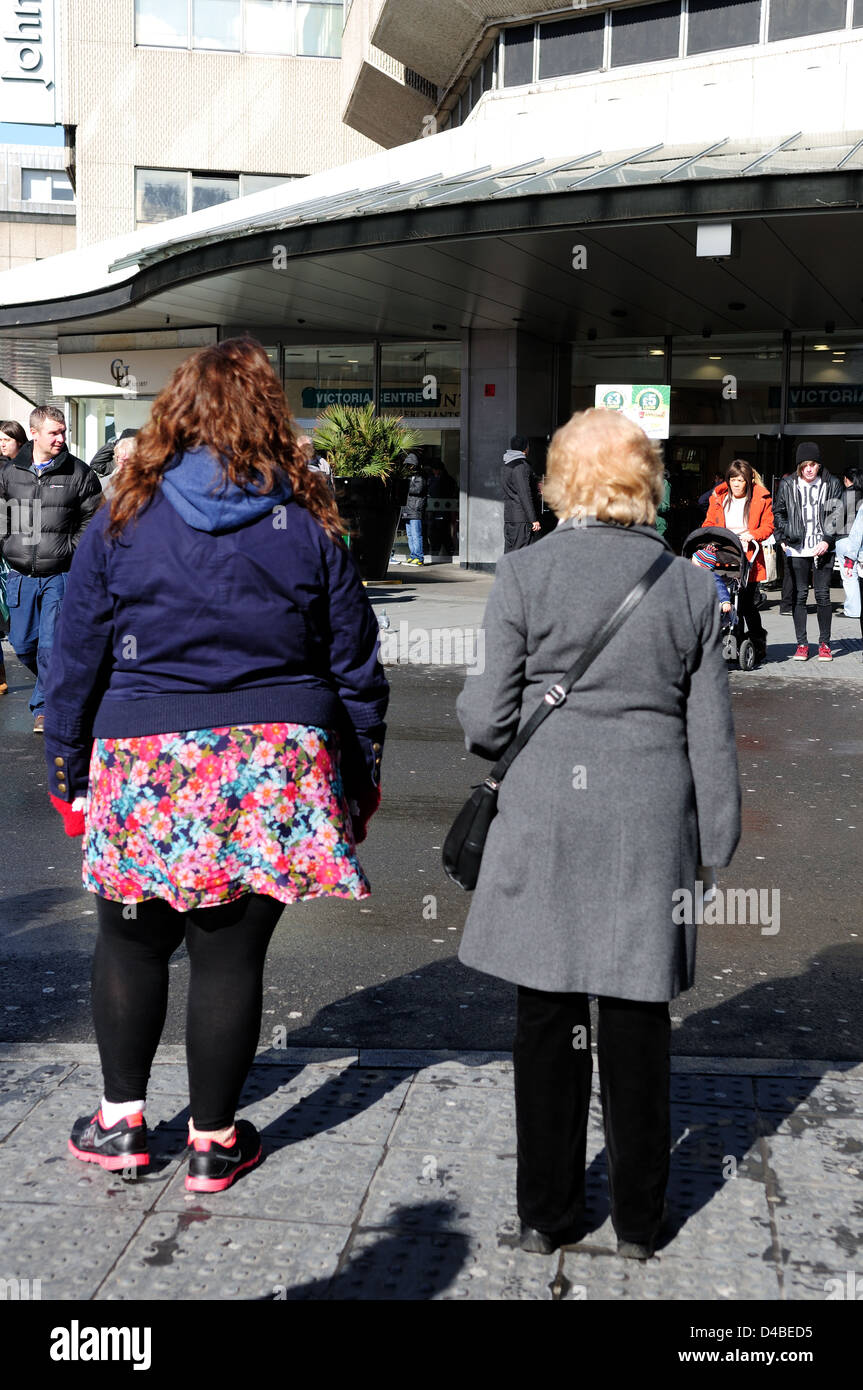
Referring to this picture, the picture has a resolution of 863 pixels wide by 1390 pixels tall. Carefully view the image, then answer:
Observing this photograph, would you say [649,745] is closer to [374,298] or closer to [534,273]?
[534,273]

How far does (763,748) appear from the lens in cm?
915

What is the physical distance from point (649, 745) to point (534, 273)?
15.8 m

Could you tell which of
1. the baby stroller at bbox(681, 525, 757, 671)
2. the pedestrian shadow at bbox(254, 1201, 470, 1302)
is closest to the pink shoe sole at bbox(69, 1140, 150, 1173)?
the pedestrian shadow at bbox(254, 1201, 470, 1302)

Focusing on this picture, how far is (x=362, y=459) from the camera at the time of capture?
63.3ft

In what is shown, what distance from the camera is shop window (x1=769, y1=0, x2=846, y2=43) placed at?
19484 millimetres

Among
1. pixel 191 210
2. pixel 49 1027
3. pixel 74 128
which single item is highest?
pixel 74 128

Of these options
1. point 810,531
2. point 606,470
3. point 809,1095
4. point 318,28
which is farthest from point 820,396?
point 606,470

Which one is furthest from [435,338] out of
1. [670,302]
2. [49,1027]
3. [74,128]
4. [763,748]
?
[49,1027]

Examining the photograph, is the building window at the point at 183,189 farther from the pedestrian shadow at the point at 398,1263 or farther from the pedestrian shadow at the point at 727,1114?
the pedestrian shadow at the point at 398,1263

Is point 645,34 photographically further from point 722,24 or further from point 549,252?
point 549,252

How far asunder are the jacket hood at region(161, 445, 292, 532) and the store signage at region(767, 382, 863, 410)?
63.8 ft

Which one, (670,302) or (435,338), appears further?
(435,338)

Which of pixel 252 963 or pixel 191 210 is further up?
pixel 191 210

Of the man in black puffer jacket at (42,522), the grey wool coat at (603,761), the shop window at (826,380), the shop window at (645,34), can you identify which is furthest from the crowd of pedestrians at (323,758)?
the shop window at (645,34)
